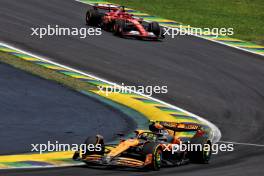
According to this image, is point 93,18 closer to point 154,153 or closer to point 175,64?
point 175,64

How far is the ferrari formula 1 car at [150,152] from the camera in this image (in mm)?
18438

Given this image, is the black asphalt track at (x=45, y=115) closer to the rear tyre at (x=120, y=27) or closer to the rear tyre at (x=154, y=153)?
the rear tyre at (x=154, y=153)

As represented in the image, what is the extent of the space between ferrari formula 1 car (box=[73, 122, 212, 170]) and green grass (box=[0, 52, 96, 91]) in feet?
26.7

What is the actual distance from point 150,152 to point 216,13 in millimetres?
24385

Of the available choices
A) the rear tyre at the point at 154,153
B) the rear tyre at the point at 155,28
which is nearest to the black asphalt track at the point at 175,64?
the rear tyre at the point at 155,28

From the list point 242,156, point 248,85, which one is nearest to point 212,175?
point 242,156

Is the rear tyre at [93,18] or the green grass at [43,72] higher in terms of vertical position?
the rear tyre at [93,18]

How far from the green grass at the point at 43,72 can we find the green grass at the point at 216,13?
36.1ft

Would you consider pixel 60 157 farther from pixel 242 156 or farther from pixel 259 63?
pixel 259 63

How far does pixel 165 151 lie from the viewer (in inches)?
763

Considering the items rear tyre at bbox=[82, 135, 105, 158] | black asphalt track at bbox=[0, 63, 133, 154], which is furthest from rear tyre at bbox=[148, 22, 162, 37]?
rear tyre at bbox=[82, 135, 105, 158]

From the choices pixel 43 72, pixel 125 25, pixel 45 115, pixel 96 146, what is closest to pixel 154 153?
pixel 96 146

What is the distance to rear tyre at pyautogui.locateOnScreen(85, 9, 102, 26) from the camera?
120 ft

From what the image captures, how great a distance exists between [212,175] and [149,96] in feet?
33.7
